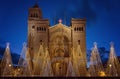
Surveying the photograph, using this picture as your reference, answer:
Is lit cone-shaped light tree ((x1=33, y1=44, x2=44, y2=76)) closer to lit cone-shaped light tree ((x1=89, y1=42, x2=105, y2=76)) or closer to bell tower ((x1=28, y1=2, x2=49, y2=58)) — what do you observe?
bell tower ((x1=28, y1=2, x2=49, y2=58))

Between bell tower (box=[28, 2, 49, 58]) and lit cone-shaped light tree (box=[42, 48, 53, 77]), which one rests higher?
bell tower (box=[28, 2, 49, 58])

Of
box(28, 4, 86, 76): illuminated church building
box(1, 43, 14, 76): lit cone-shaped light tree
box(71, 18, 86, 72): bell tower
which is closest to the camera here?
box(1, 43, 14, 76): lit cone-shaped light tree

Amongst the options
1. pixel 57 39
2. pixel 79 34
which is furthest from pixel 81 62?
pixel 57 39

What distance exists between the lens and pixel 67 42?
75562mm

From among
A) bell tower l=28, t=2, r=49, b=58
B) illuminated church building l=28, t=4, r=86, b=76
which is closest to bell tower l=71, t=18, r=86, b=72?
illuminated church building l=28, t=4, r=86, b=76

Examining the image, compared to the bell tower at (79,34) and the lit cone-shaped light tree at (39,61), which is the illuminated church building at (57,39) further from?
the lit cone-shaped light tree at (39,61)

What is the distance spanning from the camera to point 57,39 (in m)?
75.4

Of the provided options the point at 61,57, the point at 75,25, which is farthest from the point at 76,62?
the point at 75,25

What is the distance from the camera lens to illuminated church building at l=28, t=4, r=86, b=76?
73.6 metres

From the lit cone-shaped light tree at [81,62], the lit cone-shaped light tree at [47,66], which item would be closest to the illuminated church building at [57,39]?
the lit cone-shaped light tree at [81,62]

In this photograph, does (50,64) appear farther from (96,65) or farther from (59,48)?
(96,65)

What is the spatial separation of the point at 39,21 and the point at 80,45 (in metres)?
11.4

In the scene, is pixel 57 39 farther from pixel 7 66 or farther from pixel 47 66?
pixel 7 66

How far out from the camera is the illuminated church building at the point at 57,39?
73562 mm
